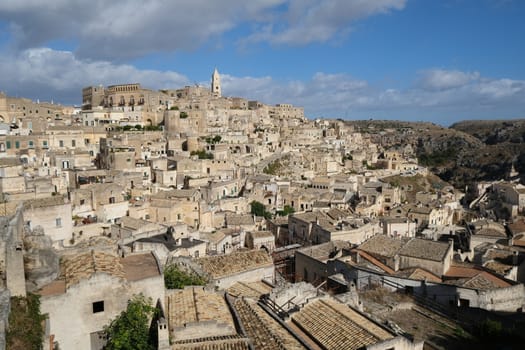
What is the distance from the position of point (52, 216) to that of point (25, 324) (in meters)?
14.3

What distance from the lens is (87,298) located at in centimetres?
1055

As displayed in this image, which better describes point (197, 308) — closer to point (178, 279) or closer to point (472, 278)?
point (178, 279)

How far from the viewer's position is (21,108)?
57031 mm

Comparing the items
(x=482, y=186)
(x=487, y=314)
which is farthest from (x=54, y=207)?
(x=482, y=186)

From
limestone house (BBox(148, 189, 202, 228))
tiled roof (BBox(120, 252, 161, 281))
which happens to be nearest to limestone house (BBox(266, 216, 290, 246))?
limestone house (BBox(148, 189, 202, 228))

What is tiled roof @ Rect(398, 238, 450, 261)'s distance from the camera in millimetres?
21959

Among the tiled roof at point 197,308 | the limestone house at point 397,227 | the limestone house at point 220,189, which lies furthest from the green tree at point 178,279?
the limestone house at point 397,227

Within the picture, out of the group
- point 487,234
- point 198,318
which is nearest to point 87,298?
point 198,318

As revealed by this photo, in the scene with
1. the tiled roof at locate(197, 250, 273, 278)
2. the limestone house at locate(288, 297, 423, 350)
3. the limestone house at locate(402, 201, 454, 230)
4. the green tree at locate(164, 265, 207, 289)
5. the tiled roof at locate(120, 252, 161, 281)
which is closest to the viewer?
the limestone house at locate(288, 297, 423, 350)

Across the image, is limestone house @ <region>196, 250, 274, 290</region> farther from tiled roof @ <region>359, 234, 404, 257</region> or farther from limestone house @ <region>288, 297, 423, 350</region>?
tiled roof @ <region>359, 234, 404, 257</region>

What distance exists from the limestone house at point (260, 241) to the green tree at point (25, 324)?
→ 2068 cm

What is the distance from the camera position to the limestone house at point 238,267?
1891 centimetres

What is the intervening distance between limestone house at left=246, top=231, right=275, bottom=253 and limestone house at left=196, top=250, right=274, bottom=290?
28.7 ft

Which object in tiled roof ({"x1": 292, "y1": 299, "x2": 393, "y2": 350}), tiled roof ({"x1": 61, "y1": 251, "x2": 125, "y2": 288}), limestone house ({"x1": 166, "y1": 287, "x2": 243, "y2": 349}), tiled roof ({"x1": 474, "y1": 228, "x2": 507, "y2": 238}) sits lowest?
tiled roof ({"x1": 474, "y1": 228, "x2": 507, "y2": 238})
